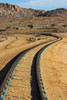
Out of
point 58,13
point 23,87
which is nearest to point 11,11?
point 58,13

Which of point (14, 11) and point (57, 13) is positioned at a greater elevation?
point (14, 11)

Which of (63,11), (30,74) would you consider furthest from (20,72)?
(63,11)

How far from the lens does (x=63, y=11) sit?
13238cm

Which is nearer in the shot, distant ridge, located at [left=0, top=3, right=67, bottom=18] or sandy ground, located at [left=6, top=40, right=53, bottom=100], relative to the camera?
sandy ground, located at [left=6, top=40, right=53, bottom=100]

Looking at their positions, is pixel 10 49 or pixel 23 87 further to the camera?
pixel 10 49

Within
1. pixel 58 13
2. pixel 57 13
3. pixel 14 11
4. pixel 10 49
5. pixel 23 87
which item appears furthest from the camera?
pixel 14 11

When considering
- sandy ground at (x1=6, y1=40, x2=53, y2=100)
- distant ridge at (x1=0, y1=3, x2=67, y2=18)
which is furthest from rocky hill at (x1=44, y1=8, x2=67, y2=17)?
sandy ground at (x1=6, y1=40, x2=53, y2=100)

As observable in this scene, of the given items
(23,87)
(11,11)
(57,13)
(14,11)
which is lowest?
(23,87)

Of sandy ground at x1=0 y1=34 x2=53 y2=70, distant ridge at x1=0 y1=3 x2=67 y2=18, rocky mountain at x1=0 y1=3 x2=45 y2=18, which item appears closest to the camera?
sandy ground at x1=0 y1=34 x2=53 y2=70

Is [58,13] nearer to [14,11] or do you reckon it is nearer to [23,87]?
[14,11]

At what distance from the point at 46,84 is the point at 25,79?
4.66 ft

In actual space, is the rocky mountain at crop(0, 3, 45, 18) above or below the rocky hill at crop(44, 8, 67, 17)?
above

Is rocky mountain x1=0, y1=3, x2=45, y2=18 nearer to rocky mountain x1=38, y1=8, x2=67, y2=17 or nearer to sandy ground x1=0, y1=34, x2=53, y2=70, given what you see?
rocky mountain x1=38, y1=8, x2=67, y2=17

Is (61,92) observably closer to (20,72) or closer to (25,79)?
(25,79)
